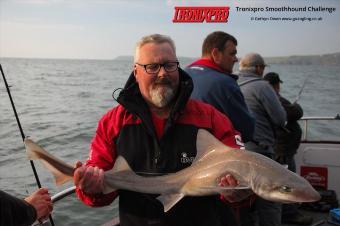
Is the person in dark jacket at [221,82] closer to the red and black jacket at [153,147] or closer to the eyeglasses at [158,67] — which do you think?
the red and black jacket at [153,147]

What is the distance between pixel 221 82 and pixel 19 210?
265cm

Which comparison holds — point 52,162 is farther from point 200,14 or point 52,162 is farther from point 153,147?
point 200,14

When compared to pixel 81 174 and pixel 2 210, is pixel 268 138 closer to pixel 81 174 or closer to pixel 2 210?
pixel 81 174

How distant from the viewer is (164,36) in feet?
10.8

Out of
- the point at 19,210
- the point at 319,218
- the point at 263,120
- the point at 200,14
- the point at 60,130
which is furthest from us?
the point at 60,130

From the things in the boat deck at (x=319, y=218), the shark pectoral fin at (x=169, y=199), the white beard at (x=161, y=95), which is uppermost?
the white beard at (x=161, y=95)

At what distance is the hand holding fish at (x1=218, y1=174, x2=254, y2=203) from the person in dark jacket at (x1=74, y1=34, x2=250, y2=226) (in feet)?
0.90

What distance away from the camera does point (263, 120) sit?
5609 millimetres

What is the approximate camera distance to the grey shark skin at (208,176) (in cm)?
264

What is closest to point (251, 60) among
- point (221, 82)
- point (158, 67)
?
point (221, 82)

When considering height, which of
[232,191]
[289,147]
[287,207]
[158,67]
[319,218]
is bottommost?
[319,218]

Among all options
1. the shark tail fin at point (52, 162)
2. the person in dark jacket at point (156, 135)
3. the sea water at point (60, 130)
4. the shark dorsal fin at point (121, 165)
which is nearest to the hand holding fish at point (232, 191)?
the person in dark jacket at point (156, 135)

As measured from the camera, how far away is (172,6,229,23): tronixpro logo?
41.3 feet

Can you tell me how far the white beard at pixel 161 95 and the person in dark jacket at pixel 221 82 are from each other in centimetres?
138
